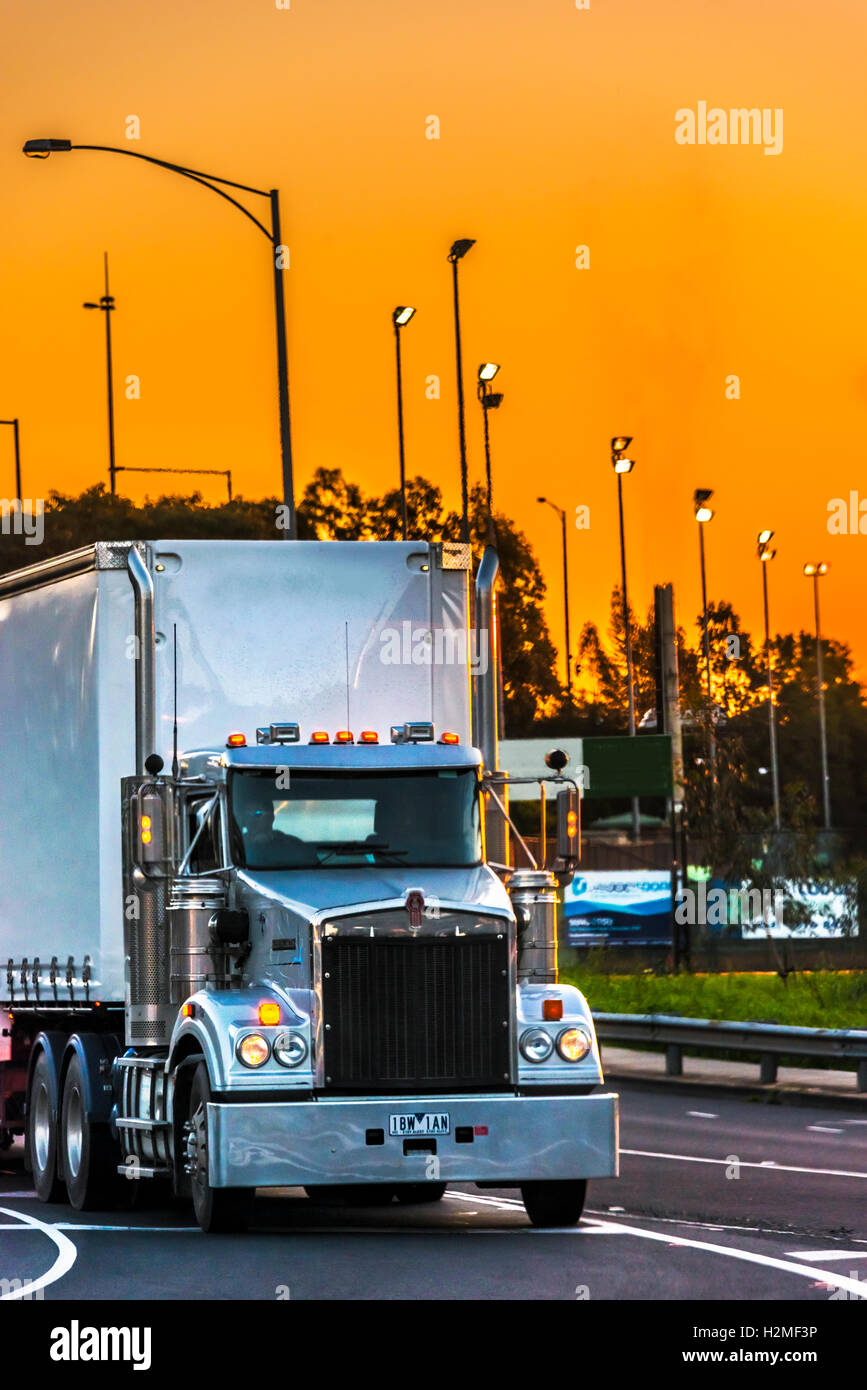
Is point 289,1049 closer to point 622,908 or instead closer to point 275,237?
point 275,237

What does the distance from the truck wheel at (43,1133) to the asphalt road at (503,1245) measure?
25 centimetres

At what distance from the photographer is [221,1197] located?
1420 cm

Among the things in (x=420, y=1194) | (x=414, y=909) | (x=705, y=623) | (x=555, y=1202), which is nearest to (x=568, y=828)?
(x=414, y=909)

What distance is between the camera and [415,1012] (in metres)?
14.4

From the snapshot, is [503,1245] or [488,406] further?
[488,406]

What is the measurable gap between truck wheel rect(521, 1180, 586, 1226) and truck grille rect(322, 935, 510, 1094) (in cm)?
85

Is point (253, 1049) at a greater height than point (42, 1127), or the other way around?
point (253, 1049)

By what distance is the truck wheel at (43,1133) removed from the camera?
1752 centimetres

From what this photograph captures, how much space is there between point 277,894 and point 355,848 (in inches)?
25.9

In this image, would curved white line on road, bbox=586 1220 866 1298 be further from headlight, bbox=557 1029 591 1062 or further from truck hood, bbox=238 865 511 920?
truck hood, bbox=238 865 511 920

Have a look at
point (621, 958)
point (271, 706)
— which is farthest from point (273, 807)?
point (621, 958)

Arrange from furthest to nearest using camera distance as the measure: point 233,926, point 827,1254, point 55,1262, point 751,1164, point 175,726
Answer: point 751,1164 → point 175,726 → point 233,926 → point 55,1262 → point 827,1254
